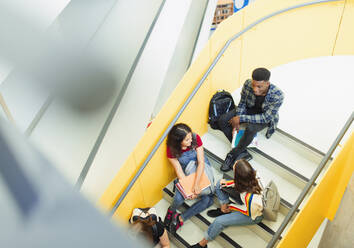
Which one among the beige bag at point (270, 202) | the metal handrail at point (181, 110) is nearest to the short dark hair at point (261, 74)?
the metal handrail at point (181, 110)

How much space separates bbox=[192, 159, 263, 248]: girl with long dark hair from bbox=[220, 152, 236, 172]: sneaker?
0.34 metres

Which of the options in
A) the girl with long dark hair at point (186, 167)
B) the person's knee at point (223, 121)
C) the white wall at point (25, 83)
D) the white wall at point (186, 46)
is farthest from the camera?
the white wall at point (186, 46)

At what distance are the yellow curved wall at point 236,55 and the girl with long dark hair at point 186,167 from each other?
145mm

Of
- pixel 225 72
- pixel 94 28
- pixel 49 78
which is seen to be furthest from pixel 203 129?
pixel 49 78

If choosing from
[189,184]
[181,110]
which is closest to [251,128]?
[181,110]

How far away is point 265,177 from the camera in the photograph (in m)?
4.76

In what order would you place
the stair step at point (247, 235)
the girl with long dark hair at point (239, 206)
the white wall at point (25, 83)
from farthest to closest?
1. the stair step at point (247, 235)
2. the girl with long dark hair at point (239, 206)
3. the white wall at point (25, 83)

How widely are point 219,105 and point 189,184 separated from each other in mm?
1190

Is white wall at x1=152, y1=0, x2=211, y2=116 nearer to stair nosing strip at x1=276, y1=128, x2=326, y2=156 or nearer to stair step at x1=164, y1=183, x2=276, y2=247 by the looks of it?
stair nosing strip at x1=276, y1=128, x2=326, y2=156

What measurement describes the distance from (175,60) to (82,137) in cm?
371

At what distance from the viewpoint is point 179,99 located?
4527 mm

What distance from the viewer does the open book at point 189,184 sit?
4.55m

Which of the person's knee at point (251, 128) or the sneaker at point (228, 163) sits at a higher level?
the person's knee at point (251, 128)

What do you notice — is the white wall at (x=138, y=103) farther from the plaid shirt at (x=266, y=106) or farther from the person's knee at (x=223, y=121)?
the plaid shirt at (x=266, y=106)
